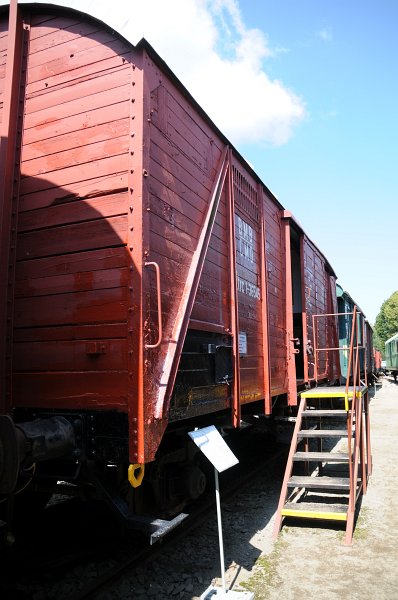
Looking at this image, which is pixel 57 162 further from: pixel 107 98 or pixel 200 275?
pixel 200 275

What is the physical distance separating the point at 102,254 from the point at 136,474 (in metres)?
1.55

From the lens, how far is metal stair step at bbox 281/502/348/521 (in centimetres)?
477

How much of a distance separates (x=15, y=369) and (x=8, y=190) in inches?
55.4

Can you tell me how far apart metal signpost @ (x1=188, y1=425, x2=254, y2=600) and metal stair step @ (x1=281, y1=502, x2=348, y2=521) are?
166cm

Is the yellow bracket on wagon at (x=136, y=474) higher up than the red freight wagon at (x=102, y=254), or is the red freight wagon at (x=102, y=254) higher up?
the red freight wagon at (x=102, y=254)

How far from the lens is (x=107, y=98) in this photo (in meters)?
3.36

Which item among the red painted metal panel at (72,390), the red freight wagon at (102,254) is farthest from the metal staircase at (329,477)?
the red painted metal panel at (72,390)

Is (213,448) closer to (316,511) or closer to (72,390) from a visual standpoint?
(72,390)

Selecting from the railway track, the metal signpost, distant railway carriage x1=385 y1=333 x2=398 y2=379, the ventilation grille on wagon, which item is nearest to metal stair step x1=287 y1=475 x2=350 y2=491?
the railway track

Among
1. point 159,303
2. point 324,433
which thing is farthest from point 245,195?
point 324,433

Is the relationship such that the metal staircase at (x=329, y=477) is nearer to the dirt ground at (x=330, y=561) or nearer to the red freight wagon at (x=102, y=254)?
the dirt ground at (x=330, y=561)

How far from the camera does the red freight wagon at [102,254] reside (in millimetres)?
3037

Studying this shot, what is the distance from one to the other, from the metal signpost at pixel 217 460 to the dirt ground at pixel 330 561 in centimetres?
37

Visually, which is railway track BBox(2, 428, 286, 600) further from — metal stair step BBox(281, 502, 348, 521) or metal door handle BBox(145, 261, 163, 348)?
metal door handle BBox(145, 261, 163, 348)
